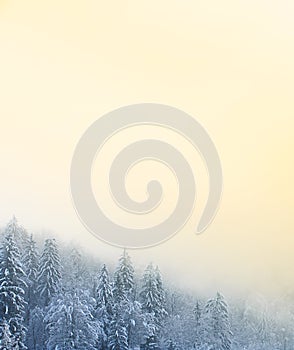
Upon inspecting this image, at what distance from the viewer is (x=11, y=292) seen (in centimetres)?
4772

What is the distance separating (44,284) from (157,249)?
21327 mm

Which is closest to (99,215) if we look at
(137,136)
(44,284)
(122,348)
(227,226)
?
(44,284)

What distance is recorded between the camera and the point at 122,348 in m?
50.9

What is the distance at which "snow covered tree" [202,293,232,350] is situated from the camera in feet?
183

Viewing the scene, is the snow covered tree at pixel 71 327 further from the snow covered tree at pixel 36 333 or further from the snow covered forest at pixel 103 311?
the snow covered tree at pixel 36 333

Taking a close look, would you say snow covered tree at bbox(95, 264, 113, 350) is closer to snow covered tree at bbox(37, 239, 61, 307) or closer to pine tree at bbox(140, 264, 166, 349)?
pine tree at bbox(140, 264, 166, 349)

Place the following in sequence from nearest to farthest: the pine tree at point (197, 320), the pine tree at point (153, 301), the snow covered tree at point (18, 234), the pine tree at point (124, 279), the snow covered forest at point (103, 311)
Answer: the snow covered forest at point (103, 311)
the pine tree at point (153, 301)
the pine tree at point (124, 279)
the pine tree at point (197, 320)
the snow covered tree at point (18, 234)

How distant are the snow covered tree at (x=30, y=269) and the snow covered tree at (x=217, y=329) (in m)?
18.3

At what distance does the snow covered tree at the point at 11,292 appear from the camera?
4728 centimetres

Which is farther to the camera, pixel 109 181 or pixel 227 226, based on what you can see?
pixel 227 226

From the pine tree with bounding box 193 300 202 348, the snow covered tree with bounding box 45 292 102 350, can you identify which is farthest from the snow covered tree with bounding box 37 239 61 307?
the pine tree with bounding box 193 300 202 348

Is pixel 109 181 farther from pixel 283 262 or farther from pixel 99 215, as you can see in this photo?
pixel 283 262

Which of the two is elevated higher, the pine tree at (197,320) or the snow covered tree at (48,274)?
the snow covered tree at (48,274)

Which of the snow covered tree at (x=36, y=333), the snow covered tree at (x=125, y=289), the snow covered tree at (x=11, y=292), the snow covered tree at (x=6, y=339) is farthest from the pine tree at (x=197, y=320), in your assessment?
the snow covered tree at (x=6, y=339)
